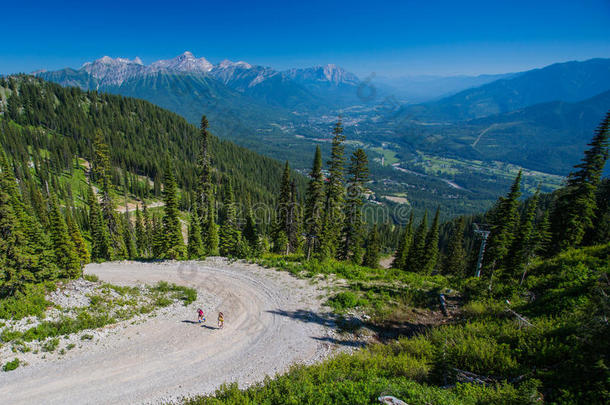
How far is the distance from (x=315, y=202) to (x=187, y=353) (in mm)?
23452

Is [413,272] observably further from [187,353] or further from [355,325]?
[187,353]

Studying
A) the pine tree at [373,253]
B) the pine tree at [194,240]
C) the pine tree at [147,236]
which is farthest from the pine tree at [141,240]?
the pine tree at [373,253]

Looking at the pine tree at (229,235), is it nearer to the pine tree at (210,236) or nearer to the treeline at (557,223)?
the pine tree at (210,236)

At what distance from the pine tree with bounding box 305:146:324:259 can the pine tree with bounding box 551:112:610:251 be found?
3085cm

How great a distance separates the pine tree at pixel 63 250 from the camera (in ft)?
73.8

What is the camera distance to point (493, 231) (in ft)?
131

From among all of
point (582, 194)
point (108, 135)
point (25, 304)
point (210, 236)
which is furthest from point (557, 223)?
point (108, 135)

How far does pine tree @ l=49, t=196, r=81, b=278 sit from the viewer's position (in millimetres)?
22509

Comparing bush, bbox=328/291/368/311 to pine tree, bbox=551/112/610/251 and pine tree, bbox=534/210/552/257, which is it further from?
pine tree, bbox=551/112/610/251

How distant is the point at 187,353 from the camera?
612 inches

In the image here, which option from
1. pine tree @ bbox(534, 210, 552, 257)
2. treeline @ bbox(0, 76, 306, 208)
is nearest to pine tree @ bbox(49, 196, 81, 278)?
pine tree @ bbox(534, 210, 552, 257)

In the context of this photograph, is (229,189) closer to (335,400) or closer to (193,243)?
(193,243)

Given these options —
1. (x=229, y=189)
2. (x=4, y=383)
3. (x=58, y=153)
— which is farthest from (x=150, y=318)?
(x=58, y=153)

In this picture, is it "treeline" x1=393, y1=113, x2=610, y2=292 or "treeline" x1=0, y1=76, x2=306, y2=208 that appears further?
"treeline" x1=0, y1=76, x2=306, y2=208
